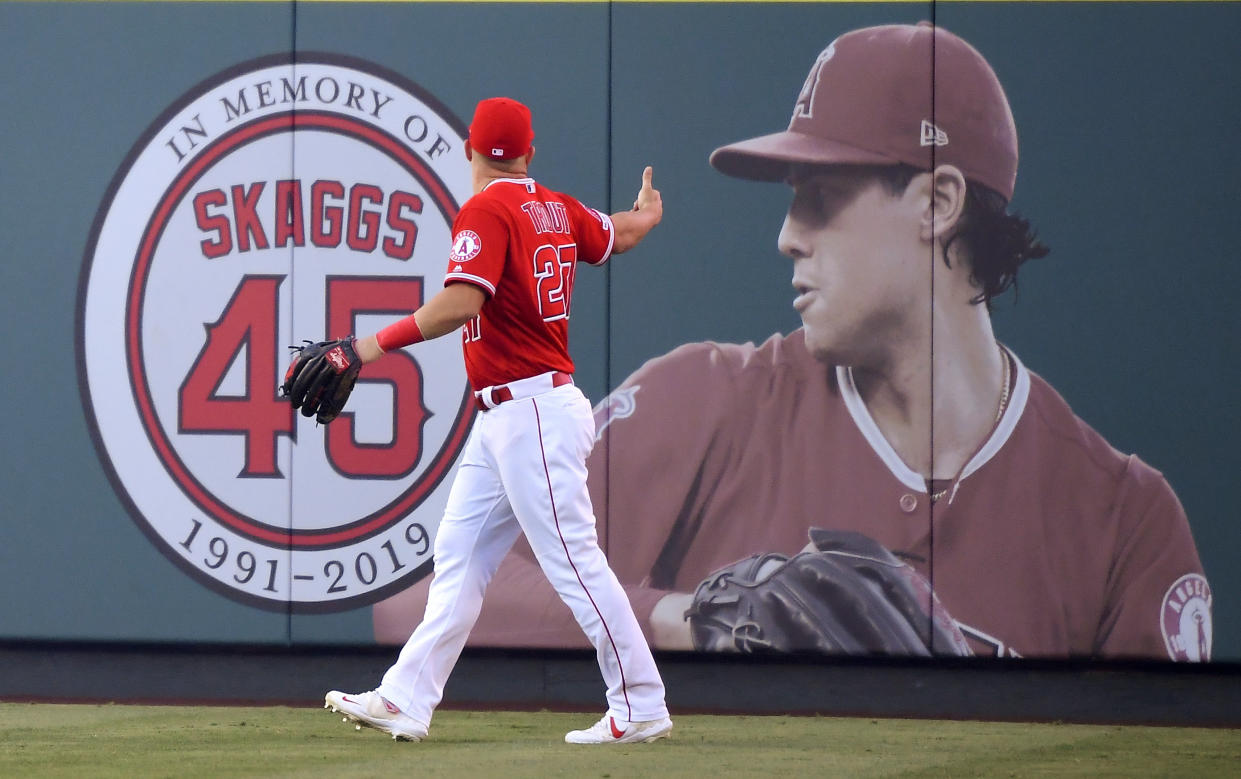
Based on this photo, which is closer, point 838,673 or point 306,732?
point 306,732

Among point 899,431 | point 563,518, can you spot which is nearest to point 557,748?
point 563,518

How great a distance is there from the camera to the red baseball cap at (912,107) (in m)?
5.77

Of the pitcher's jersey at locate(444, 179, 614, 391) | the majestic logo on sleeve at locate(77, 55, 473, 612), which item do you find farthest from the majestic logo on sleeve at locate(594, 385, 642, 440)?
the pitcher's jersey at locate(444, 179, 614, 391)

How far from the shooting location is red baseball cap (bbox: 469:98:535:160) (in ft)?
14.0

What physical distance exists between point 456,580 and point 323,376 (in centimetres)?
65

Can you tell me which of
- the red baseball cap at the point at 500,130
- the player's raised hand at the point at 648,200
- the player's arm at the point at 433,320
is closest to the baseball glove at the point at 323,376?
the player's arm at the point at 433,320

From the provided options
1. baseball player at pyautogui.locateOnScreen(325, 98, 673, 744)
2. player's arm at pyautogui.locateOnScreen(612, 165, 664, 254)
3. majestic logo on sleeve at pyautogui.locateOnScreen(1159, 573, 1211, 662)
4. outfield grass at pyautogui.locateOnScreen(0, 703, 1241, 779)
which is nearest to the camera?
outfield grass at pyautogui.locateOnScreen(0, 703, 1241, 779)

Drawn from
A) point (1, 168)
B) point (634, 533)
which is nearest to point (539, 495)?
point (634, 533)

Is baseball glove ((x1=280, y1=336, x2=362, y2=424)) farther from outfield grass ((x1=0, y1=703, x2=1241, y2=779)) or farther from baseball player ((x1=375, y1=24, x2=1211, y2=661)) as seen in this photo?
baseball player ((x1=375, y1=24, x2=1211, y2=661))

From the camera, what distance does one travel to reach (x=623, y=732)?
428 cm

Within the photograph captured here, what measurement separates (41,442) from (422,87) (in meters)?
1.92

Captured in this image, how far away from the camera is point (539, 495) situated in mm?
4191

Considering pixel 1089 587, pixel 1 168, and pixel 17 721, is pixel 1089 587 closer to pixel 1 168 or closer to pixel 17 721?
pixel 17 721

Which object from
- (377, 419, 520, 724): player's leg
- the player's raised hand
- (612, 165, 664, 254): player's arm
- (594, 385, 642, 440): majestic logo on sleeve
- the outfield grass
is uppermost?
the player's raised hand
